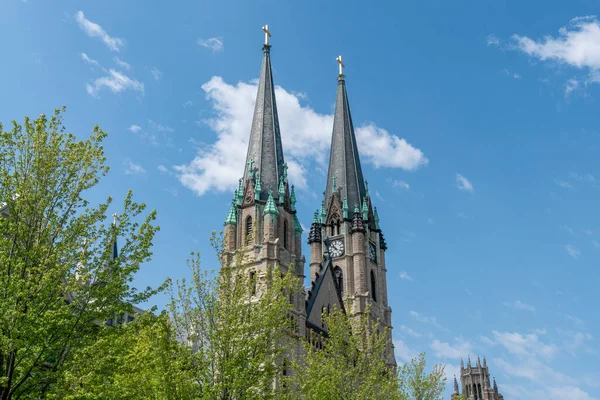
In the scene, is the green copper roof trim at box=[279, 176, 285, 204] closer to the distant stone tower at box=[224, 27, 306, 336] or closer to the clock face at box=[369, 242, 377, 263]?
the distant stone tower at box=[224, 27, 306, 336]

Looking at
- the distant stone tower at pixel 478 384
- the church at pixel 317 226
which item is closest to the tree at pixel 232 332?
the church at pixel 317 226

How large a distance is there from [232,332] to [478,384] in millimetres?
124452

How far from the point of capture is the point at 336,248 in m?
71.8

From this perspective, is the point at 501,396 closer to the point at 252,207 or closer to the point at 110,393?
the point at 252,207

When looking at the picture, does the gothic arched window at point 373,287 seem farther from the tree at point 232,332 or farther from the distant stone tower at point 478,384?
the distant stone tower at point 478,384

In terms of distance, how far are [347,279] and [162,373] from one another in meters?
46.6

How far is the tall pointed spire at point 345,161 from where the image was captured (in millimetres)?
74688

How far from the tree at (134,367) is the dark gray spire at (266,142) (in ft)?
118

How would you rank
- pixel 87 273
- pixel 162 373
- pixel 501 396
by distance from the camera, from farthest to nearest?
1. pixel 501 396
2. pixel 162 373
3. pixel 87 273

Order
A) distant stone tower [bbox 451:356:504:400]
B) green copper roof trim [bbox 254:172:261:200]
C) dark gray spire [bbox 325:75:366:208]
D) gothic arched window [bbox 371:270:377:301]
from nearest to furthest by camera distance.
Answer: green copper roof trim [bbox 254:172:261:200] < gothic arched window [bbox 371:270:377:301] < dark gray spire [bbox 325:75:366:208] < distant stone tower [bbox 451:356:504:400]

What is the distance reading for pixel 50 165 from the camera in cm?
2067

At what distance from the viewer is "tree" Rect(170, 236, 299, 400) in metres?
24.3

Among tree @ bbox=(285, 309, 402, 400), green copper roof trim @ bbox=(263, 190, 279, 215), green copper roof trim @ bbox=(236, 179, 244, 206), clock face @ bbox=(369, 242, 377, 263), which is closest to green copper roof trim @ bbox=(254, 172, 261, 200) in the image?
green copper roof trim @ bbox=(263, 190, 279, 215)

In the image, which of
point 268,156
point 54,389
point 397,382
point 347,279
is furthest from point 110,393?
point 347,279
